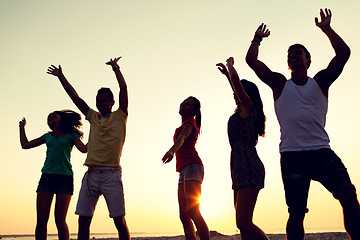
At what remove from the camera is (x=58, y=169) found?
6578 mm

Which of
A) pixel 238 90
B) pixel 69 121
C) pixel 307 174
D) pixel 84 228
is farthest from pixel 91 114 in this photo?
pixel 307 174

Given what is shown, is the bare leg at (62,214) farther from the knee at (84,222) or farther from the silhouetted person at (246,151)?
the silhouetted person at (246,151)

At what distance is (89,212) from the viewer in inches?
222

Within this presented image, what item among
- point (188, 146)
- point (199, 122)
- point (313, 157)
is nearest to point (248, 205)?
point (313, 157)

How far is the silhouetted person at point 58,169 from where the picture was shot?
628 cm

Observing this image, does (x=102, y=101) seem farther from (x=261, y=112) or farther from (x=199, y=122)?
(x=261, y=112)

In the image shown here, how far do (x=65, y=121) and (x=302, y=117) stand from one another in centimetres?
461

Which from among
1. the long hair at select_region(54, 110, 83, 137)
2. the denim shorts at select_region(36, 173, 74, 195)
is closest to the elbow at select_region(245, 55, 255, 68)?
the long hair at select_region(54, 110, 83, 137)

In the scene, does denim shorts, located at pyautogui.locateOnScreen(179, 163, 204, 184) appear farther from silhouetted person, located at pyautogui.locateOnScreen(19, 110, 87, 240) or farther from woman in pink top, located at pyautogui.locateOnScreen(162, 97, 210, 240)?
silhouetted person, located at pyautogui.locateOnScreen(19, 110, 87, 240)

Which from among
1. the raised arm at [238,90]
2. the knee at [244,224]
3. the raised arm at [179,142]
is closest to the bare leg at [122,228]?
the raised arm at [179,142]

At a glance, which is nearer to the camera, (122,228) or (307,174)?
(307,174)

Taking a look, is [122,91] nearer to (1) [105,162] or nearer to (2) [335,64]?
(1) [105,162]

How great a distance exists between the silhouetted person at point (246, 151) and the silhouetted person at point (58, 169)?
306 cm

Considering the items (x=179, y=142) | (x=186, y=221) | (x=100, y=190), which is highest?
(x=179, y=142)
